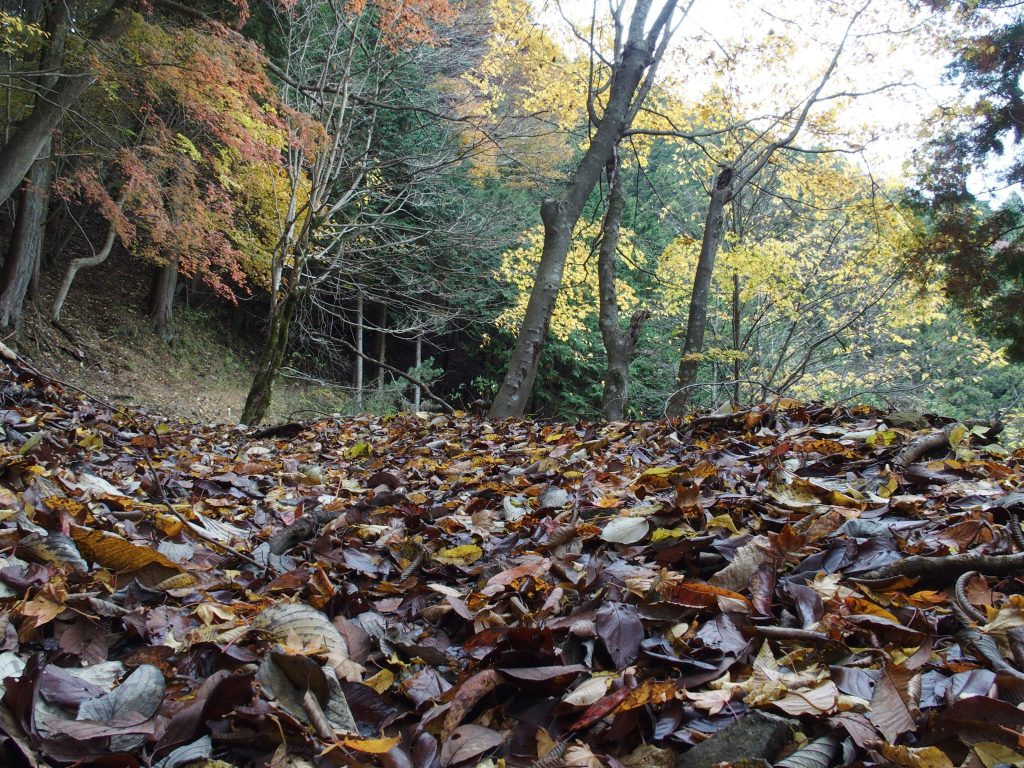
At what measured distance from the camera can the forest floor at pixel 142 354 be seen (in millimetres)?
12570

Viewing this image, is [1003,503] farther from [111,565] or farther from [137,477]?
[137,477]

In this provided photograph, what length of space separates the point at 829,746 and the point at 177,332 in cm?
1860

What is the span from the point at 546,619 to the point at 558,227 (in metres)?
4.97

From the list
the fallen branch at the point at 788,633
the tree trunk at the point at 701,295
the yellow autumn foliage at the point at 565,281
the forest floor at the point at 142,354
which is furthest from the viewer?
the yellow autumn foliage at the point at 565,281

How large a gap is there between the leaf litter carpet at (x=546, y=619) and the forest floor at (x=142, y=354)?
374 inches

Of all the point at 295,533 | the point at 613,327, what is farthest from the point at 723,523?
the point at 613,327

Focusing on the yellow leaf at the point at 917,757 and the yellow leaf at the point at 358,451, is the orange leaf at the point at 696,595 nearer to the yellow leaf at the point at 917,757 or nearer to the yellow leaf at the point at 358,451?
the yellow leaf at the point at 917,757

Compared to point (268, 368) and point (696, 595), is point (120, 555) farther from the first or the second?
point (268, 368)

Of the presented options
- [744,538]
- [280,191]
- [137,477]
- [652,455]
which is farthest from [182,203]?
[744,538]

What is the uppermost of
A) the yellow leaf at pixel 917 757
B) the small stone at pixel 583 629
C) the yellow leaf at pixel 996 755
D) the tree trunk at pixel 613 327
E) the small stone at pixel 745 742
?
the tree trunk at pixel 613 327

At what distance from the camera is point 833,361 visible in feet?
46.6

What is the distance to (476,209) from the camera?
51.6 ft

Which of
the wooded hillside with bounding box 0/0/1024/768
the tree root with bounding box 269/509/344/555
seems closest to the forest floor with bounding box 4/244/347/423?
the wooded hillside with bounding box 0/0/1024/768

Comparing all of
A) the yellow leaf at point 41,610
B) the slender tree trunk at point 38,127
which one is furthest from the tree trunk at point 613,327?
the slender tree trunk at point 38,127
